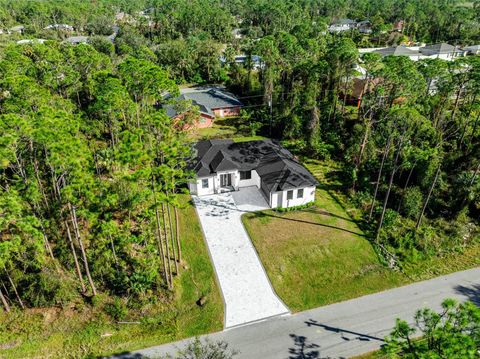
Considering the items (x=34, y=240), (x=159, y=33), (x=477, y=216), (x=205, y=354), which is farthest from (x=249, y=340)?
(x=159, y=33)

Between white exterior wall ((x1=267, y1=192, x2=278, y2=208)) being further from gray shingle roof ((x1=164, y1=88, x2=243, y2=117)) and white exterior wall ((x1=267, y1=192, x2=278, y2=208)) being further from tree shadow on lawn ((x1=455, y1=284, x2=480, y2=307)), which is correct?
gray shingle roof ((x1=164, y1=88, x2=243, y2=117))

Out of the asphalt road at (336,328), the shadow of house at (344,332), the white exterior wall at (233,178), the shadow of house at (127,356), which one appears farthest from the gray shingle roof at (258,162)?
the shadow of house at (127,356)

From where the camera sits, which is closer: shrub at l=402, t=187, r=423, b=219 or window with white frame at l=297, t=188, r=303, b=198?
shrub at l=402, t=187, r=423, b=219

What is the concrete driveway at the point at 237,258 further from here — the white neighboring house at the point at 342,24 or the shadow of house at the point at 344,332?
the white neighboring house at the point at 342,24

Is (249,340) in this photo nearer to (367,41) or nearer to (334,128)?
(334,128)

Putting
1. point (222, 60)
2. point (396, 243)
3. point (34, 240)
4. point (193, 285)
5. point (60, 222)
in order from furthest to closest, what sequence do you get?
point (222, 60) < point (396, 243) < point (60, 222) < point (193, 285) < point (34, 240)

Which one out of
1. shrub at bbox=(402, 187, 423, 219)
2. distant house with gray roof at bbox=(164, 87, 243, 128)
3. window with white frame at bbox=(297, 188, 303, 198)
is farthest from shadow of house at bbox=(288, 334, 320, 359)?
distant house with gray roof at bbox=(164, 87, 243, 128)

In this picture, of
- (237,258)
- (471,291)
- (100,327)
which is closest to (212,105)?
(237,258)
